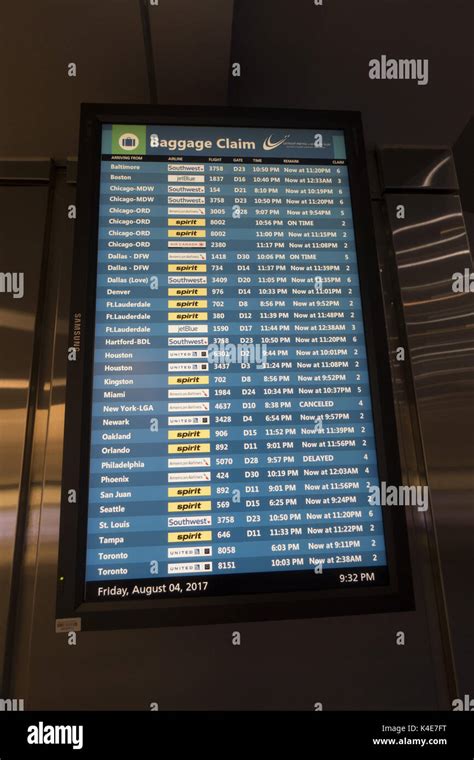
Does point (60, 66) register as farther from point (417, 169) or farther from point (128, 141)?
point (417, 169)

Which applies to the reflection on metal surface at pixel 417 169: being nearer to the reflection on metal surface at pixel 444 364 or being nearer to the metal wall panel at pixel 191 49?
the reflection on metal surface at pixel 444 364

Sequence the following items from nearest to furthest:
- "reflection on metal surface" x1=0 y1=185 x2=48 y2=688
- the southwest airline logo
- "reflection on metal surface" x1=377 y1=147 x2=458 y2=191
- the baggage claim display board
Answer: the baggage claim display board, "reflection on metal surface" x1=0 y1=185 x2=48 y2=688, the southwest airline logo, "reflection on metal surface" x1=377 y1=147 x2=458 y2=191

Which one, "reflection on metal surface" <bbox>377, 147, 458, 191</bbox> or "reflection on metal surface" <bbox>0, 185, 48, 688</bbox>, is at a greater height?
"reflection on metal surface" <bbox>377, 147, 458, 191</bbox>

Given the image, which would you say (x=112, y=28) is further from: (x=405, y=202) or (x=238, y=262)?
(x=405, y=202)

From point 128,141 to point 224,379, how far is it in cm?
78

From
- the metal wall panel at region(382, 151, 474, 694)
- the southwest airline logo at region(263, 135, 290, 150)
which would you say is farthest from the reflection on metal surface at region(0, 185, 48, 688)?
the metal wall panel at region(382, 151, 474, 694)

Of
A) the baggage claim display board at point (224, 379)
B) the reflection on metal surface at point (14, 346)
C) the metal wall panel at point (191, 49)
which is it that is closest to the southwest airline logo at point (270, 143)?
the baggage claim display board at point (224, 379)

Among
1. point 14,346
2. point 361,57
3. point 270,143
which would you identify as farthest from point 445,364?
point 14,346

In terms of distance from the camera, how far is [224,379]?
1391mm

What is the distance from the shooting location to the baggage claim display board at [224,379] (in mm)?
1229

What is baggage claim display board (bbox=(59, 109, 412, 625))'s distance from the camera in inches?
48.4

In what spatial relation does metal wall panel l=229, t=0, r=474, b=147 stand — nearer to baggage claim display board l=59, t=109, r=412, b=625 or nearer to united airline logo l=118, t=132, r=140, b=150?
baggage claim display board l=59, t=109, r=412, b=625
